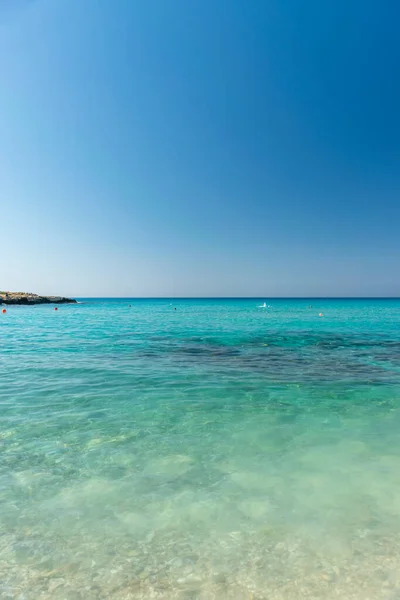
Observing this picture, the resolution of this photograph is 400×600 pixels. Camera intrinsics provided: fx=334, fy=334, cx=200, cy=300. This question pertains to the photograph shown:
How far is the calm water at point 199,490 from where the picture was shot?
3.76 metres

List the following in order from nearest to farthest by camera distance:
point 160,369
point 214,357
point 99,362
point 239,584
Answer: point 239,584
point 160,369
point 99,362
point 214,357

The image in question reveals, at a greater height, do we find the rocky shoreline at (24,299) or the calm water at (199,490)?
the rocky shoreline at (24,299)

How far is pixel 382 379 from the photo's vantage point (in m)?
Answer: 13.1

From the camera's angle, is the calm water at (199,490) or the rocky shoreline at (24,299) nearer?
the calm water at (199,490)

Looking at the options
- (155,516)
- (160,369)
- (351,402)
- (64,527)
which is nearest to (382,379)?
(351,402)

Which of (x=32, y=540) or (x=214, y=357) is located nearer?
(x=32, y=540)

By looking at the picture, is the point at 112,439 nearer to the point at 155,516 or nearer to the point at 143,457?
the point at 143,457

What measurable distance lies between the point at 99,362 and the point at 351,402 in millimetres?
11021

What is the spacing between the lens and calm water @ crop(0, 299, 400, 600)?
3764 millimetres

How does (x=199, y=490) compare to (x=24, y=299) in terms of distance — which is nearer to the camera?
(x=199, y=490)

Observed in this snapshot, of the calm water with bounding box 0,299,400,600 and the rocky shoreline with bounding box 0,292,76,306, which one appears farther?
the rocky shoreline with bounding box 0,292,76,306

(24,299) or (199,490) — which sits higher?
(24,299)

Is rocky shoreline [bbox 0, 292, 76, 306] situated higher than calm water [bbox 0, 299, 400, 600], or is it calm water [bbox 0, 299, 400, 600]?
rocky shoreline [bbox 0, 292, 76, 306]

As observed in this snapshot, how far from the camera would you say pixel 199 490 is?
5438 mm
